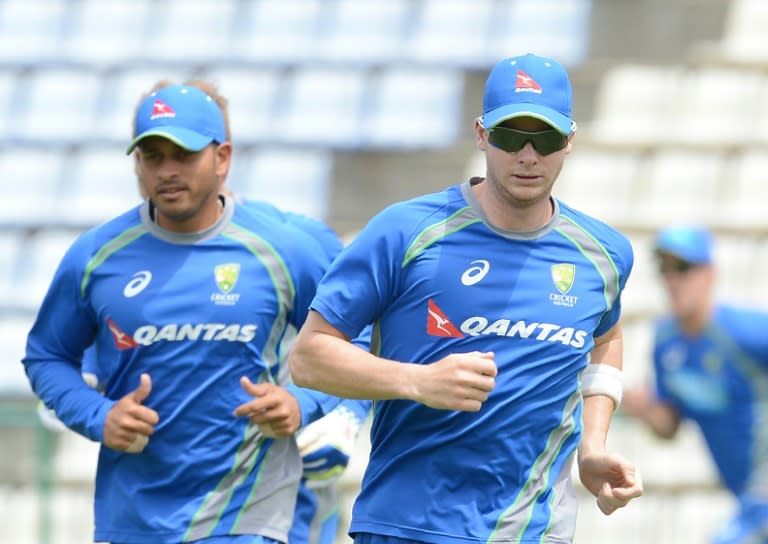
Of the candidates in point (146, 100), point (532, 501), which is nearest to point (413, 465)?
point (532, 501)

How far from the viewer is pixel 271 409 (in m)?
5.28

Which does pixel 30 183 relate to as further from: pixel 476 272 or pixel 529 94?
pixel 529 94

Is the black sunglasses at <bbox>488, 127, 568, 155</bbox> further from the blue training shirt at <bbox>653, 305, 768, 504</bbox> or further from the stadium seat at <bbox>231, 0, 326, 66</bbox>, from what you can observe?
the stadium seat at <bbox>231, 0, 326, 66</bbox>

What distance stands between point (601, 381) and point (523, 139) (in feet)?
2.96

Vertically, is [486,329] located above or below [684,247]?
above

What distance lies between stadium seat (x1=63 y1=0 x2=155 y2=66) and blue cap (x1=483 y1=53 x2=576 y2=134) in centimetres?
1196

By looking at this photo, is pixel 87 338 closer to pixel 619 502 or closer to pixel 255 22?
pixel 619 502

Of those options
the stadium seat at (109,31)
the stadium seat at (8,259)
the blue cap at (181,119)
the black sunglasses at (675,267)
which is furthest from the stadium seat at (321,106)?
the blue cap at (181,119)

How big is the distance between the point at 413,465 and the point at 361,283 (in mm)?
535

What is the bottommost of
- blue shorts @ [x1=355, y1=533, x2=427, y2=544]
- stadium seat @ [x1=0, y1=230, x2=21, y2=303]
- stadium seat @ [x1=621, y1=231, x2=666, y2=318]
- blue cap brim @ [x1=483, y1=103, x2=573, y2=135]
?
stadium seat @ [x1=0, y1=230, x2=21, y2=303]

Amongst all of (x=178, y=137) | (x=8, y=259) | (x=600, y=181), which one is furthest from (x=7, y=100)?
(x=178, y=137)

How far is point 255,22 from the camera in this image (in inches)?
633

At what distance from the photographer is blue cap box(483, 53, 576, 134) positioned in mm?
4422

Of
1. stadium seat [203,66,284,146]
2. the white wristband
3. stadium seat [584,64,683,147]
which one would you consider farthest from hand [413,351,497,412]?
stadium seat [203,66,284,146]
